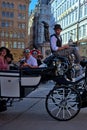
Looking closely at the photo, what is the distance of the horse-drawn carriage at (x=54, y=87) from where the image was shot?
25.1 ft

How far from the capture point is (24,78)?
7801 millimetres

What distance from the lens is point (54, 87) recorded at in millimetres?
7730

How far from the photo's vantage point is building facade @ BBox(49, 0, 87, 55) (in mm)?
81625

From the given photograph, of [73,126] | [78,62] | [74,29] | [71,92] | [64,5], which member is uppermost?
[64,5]

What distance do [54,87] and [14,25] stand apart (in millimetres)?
134842

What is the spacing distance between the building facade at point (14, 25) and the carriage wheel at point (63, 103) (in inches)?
5130

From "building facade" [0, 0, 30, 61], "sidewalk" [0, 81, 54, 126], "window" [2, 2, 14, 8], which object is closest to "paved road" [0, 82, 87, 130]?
"sidewalk" [0, 81, 54, 126]

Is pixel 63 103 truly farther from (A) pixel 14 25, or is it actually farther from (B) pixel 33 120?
(A) pixel 14 25

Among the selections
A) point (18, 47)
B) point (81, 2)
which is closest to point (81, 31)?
point (81, 2)

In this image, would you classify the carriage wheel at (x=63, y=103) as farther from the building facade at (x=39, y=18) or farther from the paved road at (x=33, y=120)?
the building facade at (x=39, y=18)

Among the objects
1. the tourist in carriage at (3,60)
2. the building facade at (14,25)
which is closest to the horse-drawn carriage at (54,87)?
the tourist in carriage at (3,60)

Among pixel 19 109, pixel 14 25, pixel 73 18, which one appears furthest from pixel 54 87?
pixel 14 25

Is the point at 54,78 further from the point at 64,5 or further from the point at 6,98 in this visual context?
the point at 64,5

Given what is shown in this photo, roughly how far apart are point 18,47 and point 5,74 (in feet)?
436
